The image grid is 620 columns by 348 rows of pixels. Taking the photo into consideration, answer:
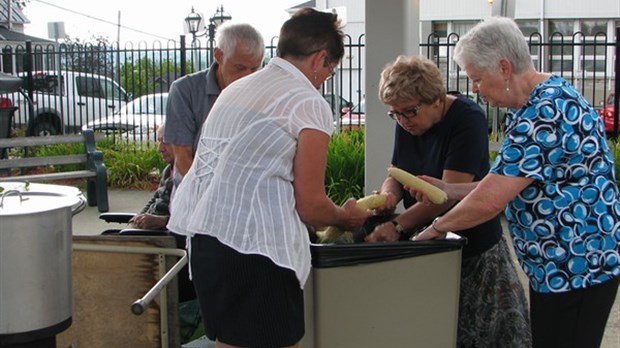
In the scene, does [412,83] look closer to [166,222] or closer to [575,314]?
[575,314]

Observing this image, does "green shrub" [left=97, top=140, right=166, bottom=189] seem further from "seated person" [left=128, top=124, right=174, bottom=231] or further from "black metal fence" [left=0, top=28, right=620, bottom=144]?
"seated person" [left=128, top=124, right=174, bottom=231]

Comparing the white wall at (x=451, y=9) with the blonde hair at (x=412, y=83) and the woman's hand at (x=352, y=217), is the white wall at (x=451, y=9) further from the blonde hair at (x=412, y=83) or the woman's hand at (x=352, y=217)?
the woman's hand at (x=352, y=217)

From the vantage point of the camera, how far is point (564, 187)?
2438 mm

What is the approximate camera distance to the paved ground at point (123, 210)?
14.6 ft

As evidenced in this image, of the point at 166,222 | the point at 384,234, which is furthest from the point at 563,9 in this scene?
the point at 384,234

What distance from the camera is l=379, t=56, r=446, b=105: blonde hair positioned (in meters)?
2.90

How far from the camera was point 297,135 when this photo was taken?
2.34m

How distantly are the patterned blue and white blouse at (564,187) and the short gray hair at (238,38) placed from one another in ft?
4.82

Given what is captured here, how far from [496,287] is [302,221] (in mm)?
1065

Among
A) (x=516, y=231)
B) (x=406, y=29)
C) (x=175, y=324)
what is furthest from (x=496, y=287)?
(x=406, y=29)

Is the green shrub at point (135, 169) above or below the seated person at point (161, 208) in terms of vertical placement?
below

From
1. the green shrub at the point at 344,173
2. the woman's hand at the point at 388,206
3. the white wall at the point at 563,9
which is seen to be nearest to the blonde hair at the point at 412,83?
the woman's hand at the point at 388,206

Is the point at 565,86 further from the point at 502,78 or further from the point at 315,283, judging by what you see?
the point at 315,283

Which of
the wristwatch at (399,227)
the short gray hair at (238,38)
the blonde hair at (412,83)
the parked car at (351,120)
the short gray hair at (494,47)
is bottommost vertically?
the wristwatch at (399,227)
